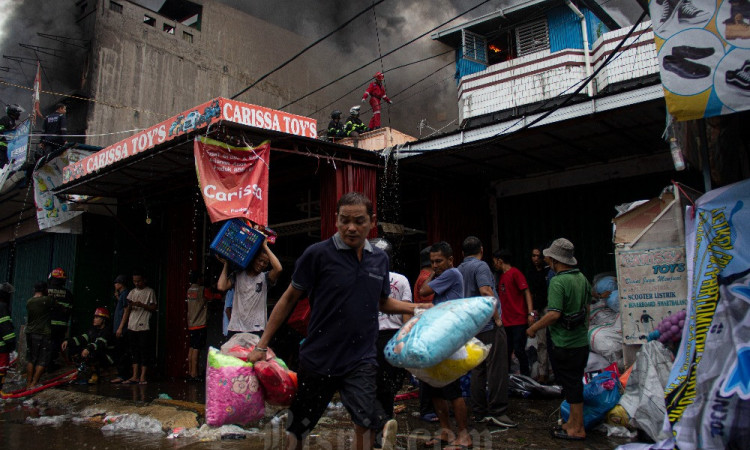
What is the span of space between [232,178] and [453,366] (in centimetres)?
476

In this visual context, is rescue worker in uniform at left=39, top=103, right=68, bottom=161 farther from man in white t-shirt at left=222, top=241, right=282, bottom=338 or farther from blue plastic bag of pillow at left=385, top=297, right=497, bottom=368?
blue plastic bag of pillow at left=385, top=297, right=497, bottom=368

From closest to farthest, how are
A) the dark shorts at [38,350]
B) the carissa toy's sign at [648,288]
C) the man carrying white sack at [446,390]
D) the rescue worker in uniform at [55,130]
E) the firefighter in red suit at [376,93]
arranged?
the man carrying white sack at [446,390] < the carissa toy's sign at [648,288] < the dark shorts at [38,350] < the rescue worker in uniform at [55,130] < the firefighter in red suit at [376,93]

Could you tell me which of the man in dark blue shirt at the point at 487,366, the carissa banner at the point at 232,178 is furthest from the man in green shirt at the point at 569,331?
the carissa banner at the point at 232,178

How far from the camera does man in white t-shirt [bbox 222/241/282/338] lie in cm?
523

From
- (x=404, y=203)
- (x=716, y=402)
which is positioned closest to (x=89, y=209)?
(x=404, y=203)

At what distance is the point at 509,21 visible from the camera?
12.3 metres

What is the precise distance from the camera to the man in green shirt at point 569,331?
14.0 feet

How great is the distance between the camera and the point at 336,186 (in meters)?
7.69

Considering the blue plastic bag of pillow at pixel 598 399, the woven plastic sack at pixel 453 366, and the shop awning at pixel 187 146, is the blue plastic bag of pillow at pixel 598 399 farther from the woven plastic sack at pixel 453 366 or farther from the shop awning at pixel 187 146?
the shop awning at pixel 187 146

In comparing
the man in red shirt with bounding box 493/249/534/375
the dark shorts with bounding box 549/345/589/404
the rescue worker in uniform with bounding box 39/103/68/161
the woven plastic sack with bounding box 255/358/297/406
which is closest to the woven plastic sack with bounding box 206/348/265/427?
the woven plastic sack with bounding box 255/358/297/406

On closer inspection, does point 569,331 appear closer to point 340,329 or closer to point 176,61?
point 340,329

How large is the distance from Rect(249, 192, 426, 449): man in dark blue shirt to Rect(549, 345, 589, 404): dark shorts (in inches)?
78.7

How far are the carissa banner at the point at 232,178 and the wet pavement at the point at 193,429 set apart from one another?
2.49 m

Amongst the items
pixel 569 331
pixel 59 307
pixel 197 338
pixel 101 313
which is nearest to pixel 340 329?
pixel 569 331
